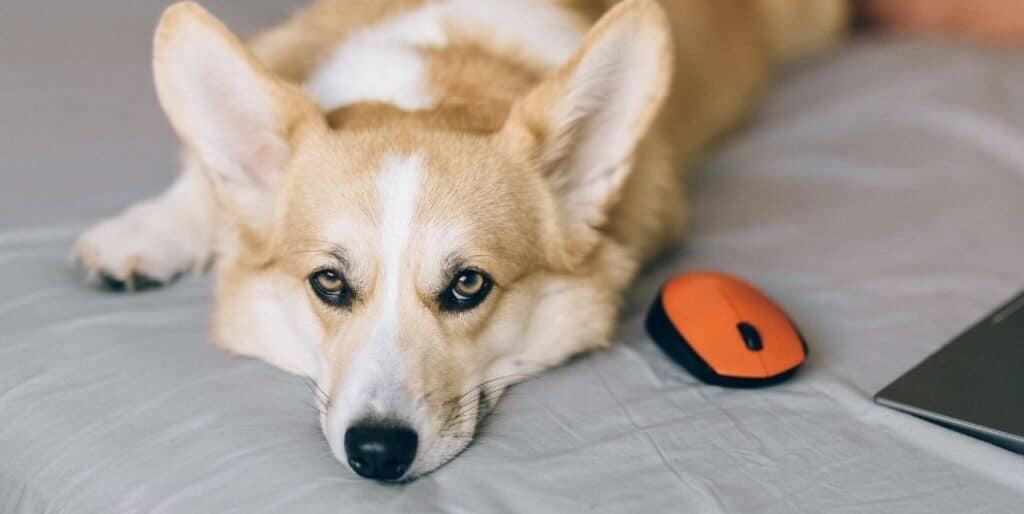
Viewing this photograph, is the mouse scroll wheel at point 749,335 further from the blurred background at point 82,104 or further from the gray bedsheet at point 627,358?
the blurred background at point 82,104

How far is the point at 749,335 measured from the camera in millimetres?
1341

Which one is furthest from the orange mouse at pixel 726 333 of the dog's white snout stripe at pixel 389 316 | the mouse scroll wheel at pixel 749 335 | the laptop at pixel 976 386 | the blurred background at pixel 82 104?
the blurred background at pixel 82 104

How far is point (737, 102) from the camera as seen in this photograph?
229 cm

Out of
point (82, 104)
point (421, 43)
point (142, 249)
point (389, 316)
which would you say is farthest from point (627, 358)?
point (82, 104)

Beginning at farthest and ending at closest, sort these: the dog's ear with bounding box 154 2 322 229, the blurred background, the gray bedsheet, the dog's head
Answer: the blurred background, the dog's ear with bounding box 154 2 322 229, the dog's head, the gray bedsheet

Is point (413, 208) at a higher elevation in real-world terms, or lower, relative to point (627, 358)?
higher

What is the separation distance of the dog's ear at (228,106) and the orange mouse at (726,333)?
0.54 m

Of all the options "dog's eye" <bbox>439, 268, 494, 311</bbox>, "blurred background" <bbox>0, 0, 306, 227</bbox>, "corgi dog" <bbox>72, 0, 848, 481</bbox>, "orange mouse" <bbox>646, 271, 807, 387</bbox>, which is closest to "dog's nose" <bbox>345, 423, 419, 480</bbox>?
"corgi dog" <bbox>72, 0, 848, 481</bbox>

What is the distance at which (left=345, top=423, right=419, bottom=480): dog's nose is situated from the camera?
3.83 feet

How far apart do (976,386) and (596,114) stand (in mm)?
588

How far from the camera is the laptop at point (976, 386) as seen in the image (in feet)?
4.04

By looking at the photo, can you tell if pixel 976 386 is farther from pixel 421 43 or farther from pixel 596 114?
pixel 421 43

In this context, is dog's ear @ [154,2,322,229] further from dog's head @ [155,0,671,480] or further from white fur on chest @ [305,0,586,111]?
white fur on chest @ [305,0,586,111]

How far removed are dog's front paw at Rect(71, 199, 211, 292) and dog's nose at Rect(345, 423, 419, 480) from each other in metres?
0.56
